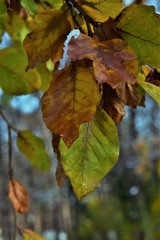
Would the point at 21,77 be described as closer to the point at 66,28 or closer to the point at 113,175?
the point at 66,28

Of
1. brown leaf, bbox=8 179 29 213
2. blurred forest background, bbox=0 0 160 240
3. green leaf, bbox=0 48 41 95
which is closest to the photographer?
green leaf, bbox=0 48 41 95

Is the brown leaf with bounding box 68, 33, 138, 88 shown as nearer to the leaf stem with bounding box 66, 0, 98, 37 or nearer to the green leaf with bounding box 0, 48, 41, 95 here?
the leaf stem with bounding box 66, 0, 98, 37

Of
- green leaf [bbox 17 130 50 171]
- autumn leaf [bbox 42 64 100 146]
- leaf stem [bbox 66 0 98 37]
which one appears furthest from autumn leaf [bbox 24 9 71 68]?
green leaf [bbox 17 130 50 171]

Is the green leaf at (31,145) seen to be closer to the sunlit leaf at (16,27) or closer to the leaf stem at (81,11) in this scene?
the sunlit leaf at (16,27)

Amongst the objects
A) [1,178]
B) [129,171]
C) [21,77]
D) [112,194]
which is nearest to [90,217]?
[112,194]

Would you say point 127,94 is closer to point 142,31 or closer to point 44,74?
point 142,31

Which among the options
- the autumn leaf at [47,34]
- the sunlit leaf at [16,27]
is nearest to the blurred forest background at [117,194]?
the sunlit leaf at [16,27]

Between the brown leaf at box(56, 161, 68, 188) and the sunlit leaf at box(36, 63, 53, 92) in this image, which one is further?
the sunlit leaf at box(36, 63, 53, 92)
